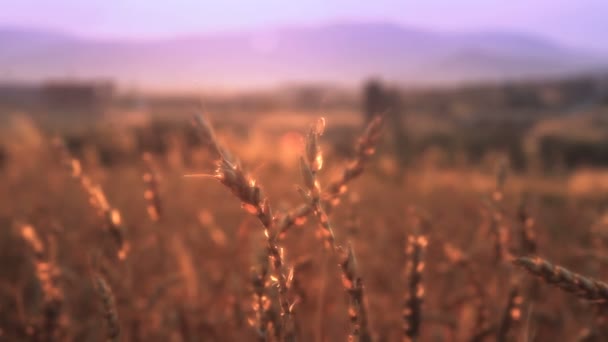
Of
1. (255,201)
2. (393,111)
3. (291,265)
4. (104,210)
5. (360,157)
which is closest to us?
(255,201)

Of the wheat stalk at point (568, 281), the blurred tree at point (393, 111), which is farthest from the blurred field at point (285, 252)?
the blurred tree at point (393, 111)

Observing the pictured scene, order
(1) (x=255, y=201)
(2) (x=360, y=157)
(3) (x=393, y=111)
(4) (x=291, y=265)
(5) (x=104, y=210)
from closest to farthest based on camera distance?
1. (1) (x=255, y=201)
2. (4) (x=291, y=265)
3. (2) (x=360, y=157)
4. (5) (x=104, y=210)
5. (3) (x=393, y=111)

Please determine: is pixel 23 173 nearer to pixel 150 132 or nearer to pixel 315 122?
pixel 315 122

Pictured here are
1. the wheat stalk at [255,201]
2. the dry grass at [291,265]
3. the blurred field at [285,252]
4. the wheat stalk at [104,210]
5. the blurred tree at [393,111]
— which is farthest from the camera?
the blurred tree at [393,111]

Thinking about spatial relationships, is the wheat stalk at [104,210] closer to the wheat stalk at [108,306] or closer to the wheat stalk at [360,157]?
the wheat stalk at [108,306]

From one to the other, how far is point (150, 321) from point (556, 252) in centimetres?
206

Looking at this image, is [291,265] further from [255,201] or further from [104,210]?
[104,210]

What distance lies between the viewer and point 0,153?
21.7 feet

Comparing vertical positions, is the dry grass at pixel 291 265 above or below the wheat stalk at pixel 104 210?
below

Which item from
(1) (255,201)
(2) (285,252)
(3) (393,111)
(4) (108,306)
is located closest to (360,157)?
(2) (285,252)

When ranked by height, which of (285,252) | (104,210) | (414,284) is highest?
(104,210)

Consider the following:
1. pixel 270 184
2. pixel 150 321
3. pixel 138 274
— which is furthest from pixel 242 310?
pixel 270 184

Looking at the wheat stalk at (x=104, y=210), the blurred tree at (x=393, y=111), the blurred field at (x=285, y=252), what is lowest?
the blurred field at (x=285, y=252)

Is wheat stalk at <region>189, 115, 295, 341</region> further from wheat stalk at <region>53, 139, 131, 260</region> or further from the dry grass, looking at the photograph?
wheat stalk at <region>53, 139, 131, 260</region>
